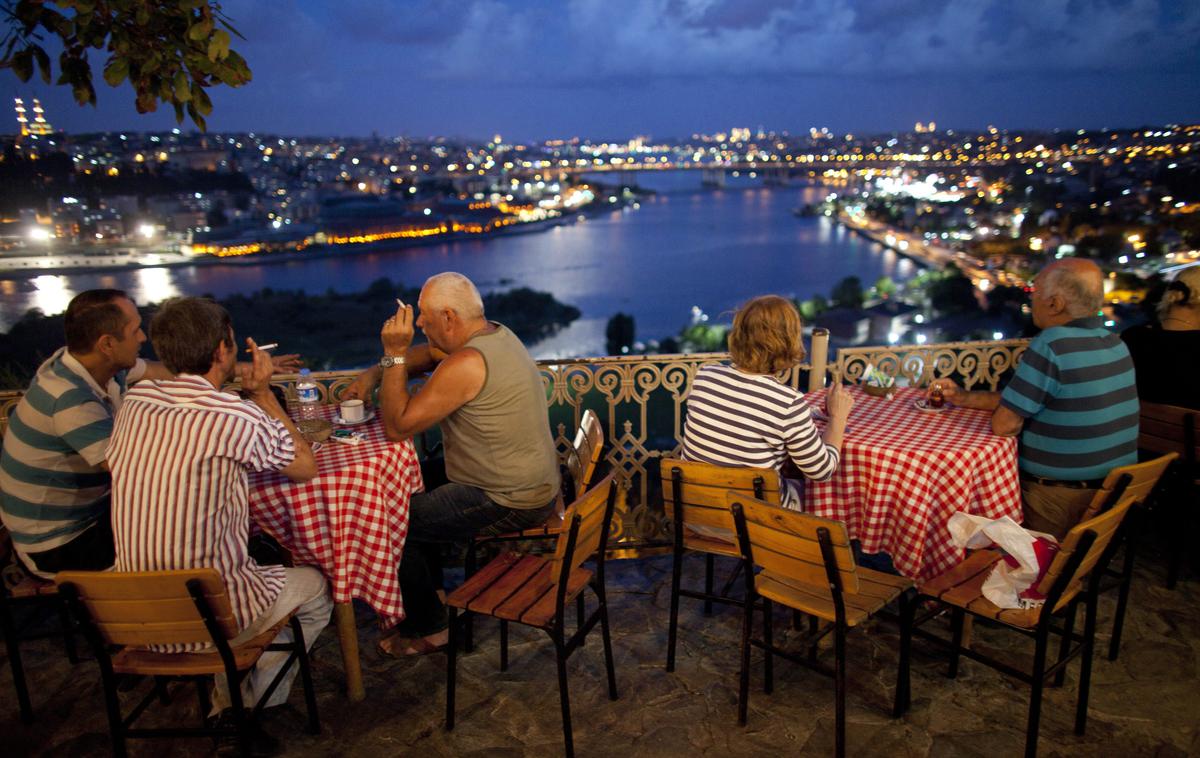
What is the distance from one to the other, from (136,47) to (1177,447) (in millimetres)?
4695

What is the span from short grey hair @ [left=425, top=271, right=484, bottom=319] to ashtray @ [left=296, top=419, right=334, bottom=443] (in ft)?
2.13

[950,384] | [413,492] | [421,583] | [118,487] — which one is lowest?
[421,583]

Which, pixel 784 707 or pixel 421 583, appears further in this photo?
pixel 421 583

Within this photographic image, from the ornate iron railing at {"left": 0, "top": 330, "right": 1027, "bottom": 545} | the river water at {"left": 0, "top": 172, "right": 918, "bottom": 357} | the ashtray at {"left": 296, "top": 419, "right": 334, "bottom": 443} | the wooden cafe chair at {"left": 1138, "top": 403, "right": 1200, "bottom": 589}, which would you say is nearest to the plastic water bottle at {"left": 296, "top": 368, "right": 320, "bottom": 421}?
the ashtray at {"left": 296, "top": 419, "right": 334, "bottom": 443}

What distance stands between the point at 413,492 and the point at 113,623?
1.09 metres

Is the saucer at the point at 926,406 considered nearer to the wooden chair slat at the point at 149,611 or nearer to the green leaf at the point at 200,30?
the wooden chair slat at the point at 149,611

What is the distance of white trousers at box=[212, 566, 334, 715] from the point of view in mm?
2281

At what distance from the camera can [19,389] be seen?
132 inches

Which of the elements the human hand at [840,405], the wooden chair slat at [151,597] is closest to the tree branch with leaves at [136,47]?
the wooden chair slat at [151,597]

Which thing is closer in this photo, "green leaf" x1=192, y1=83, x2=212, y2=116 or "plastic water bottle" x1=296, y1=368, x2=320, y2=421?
"green leaf" x1=192, y1=83, x2=212, y2=116

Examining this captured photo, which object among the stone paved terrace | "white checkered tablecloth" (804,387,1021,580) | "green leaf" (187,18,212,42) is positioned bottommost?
the stone paved terrace

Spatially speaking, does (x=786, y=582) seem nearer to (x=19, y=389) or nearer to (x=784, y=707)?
(x=784, y=707)

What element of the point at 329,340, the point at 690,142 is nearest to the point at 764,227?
the point at 690,142

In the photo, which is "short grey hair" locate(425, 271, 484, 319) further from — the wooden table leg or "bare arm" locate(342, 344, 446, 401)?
the wooden table leg
